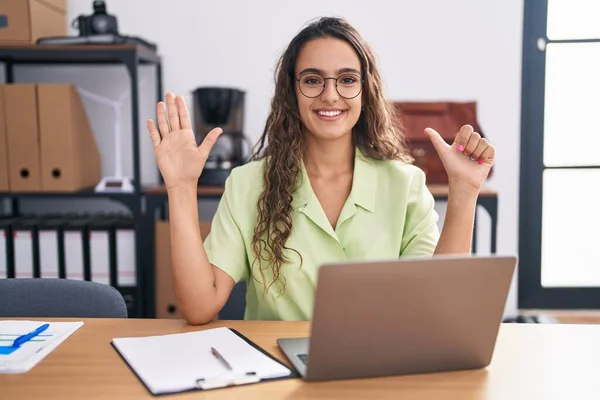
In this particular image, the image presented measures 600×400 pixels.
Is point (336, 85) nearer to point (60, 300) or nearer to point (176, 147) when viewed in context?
point (176, 147)

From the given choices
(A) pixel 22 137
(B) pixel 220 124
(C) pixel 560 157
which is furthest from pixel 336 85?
(C) pixel 560 157

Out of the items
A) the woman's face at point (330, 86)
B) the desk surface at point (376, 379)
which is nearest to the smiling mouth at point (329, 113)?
the woman's face at point (330, 86)

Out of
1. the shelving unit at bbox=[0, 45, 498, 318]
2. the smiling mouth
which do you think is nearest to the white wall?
the shelving unit at bbox=[0, 45, 498, 318]

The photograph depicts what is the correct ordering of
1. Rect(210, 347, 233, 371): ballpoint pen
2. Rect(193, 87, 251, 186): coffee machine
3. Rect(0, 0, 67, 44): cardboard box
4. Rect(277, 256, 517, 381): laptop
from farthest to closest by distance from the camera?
Rect(193, 87, 251, 186): coffee machine
Rect(0, 0, 67, 44): cardboard box
Rect(210, 347, 233, 371): ballpoint pen
Rect(277, 256, 517, 381): laptop

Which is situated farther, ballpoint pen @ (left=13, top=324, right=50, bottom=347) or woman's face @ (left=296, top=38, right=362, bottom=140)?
woman's face @ (left=296, top=38, right=362, bottom=140)

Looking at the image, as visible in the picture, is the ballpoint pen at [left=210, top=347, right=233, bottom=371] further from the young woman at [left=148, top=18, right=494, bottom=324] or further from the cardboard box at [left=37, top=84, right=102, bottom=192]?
the cardboard box at [left=37, top=84, right=102, bottom=192]

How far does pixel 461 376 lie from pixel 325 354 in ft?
0.74

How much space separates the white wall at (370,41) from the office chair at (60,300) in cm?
159

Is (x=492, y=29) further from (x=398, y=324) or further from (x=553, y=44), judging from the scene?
(x=398, y=324)

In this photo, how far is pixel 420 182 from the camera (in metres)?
1.55

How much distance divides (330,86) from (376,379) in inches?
29.7

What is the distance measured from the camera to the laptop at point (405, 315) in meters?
0.83

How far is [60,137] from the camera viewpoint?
2.46m

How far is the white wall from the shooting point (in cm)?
279
